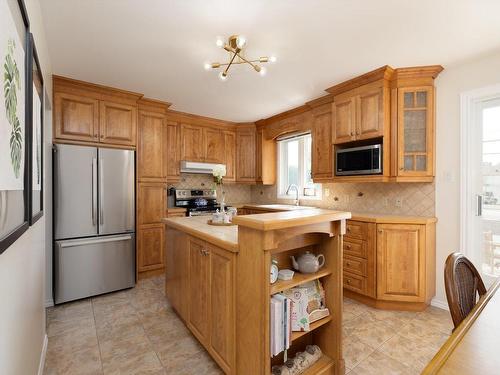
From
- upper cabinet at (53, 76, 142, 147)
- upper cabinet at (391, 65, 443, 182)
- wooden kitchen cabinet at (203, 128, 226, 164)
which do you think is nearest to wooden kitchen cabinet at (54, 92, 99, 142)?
upper cabinet at (53, 76, 142, 147)

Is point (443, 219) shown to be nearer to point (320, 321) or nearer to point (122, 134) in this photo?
point (320, 321)

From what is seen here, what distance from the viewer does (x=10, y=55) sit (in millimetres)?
783

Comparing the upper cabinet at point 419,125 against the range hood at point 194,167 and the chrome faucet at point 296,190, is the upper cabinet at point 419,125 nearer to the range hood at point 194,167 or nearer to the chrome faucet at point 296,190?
the chrome faucet at point 296,190

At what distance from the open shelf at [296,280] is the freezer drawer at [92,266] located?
2393mm

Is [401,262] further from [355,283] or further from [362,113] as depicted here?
[362,113]

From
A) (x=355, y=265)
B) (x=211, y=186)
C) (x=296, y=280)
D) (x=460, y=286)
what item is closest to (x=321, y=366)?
(x=296, y=280)

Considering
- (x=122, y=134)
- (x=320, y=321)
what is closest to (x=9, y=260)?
(x=320, y=321)

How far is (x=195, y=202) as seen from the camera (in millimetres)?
4188

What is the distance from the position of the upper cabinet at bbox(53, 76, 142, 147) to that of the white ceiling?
186 mm

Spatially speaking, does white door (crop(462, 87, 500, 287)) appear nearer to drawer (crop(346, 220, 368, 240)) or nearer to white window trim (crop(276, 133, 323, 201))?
drawer (crop(346, 220, 368, 240))

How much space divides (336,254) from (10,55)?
1.83 metres

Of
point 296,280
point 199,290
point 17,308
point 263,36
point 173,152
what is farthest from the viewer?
point 173,152

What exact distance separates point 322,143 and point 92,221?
3109 mm

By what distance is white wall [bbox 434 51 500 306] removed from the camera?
8.23 ft
